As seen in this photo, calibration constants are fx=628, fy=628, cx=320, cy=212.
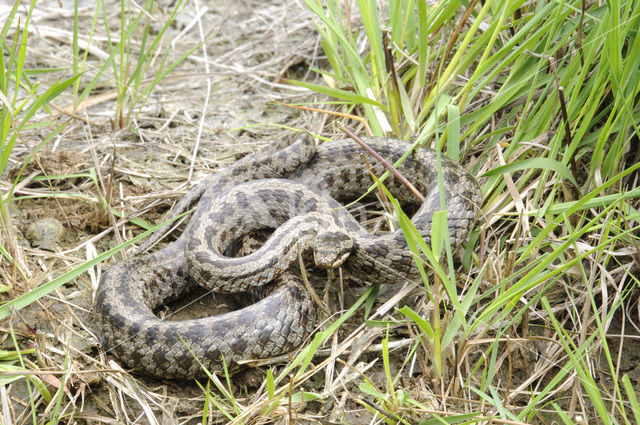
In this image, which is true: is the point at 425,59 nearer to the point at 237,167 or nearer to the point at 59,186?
the point at 237,167

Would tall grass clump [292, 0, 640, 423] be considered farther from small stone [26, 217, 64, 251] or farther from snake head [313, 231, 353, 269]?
small stone [26, 217, 64, 251]

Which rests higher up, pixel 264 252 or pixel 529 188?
pixel 529 188

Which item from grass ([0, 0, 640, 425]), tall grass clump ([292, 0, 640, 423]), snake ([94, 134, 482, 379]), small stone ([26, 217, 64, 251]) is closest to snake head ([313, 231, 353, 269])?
snake ([94, 134, 482, 379])

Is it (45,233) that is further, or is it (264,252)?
(45,233)

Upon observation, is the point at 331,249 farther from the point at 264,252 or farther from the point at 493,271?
the point at 493,271

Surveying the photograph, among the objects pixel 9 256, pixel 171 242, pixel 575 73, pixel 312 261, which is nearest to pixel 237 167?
pixel 171 242

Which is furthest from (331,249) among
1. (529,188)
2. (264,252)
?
(529,188)
